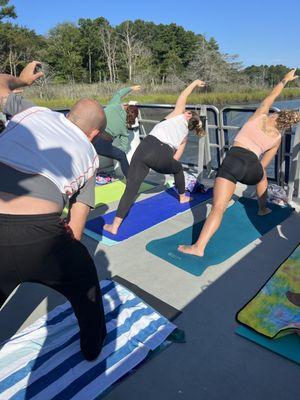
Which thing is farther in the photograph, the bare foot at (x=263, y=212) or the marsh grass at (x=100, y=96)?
the marsh grass at (x=100, y=96)

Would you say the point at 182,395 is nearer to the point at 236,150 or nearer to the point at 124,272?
the point at 124,272

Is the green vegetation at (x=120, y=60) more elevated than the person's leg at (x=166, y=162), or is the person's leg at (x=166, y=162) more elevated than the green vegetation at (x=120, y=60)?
the green vegetation at (x=120, y=60)

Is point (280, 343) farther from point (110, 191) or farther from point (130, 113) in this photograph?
point (130, 113)

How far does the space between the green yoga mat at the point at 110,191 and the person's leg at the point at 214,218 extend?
198cm

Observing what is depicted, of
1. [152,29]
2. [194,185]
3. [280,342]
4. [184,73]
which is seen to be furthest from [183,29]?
[280,342]

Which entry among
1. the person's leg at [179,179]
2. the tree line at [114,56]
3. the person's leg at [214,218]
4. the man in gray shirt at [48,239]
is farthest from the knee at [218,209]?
the tree line at [114,56]

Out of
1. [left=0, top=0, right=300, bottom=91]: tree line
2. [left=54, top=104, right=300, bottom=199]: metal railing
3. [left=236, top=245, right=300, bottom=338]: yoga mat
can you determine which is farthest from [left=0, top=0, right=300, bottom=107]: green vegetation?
[left=236, top=245, right=300, bottom=338]: yoga mat

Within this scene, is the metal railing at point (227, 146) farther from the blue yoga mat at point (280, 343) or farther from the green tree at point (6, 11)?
the green tree at point (6, 11)

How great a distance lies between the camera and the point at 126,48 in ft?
135

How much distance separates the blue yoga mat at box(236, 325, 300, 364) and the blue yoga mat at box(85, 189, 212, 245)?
1.81 m

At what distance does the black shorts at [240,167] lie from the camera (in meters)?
3.37

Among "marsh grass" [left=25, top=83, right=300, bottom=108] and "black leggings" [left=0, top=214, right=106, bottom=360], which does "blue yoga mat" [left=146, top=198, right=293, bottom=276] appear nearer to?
"black leggings" [left=0, top=214, right=106, bottom=360]

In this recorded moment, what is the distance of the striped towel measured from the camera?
186 cm

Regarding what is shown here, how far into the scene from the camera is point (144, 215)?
14.3 ft
